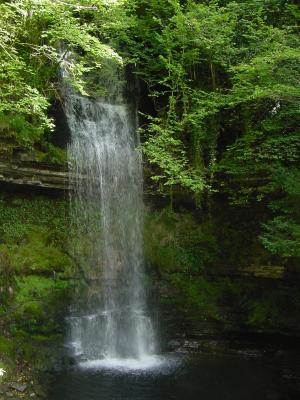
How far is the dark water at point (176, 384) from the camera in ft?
29.2

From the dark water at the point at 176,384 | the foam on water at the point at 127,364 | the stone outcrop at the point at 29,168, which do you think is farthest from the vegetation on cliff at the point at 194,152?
the dark water at the point at 176,384

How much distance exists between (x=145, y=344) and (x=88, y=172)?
4.84 meters

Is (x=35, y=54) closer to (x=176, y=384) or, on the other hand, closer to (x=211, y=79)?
(x=211, y=79)

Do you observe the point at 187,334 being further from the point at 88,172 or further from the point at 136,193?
the point at 88,172

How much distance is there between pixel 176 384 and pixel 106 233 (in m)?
4.49

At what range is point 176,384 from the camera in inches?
372

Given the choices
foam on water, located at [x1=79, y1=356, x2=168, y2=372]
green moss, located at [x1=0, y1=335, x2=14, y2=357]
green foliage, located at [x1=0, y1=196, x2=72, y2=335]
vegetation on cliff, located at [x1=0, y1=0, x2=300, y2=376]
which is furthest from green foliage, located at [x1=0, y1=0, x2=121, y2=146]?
foam on water, located at [x1=79, y1=356, x2=168, y2=372]

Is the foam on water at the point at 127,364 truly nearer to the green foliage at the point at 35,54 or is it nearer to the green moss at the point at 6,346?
the green moss at the point at 6,346

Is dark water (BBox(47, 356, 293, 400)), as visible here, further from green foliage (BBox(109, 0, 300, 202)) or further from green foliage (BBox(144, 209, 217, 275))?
green foliage (BBox(109, 0, 300, 202))

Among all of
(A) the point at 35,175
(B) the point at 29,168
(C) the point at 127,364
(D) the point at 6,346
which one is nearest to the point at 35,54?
(B) the point at 29,168

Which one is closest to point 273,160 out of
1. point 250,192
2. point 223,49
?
point 250,192

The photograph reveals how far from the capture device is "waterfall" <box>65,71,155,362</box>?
1116cm

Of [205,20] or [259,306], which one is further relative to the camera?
[259,306]

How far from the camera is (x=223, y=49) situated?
11.5 m
